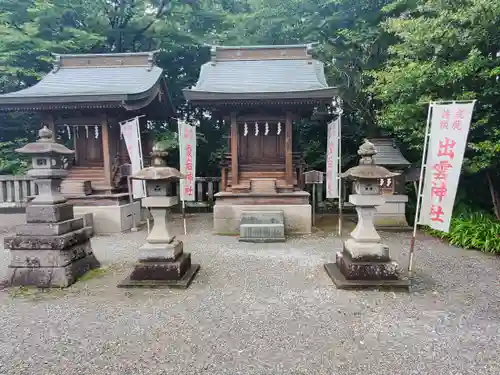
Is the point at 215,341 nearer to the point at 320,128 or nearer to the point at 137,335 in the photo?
the point at 137,335

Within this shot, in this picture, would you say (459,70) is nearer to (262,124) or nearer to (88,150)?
(262,124)

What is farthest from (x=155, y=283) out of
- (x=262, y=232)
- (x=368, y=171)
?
(x=368, y=171)

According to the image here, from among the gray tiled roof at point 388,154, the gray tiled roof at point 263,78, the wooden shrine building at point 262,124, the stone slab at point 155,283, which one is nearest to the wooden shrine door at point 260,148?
the wooden shrine building at point 262,124

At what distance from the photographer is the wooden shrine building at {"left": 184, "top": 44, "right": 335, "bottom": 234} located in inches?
334

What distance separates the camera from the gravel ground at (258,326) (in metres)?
2.91

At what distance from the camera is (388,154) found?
933cm

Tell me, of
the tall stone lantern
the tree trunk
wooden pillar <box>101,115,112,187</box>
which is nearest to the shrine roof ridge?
wooden pillar <box>101,115,112,187</box>

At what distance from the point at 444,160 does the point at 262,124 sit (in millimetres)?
5845

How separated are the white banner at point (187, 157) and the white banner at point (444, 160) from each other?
5780 millimetres

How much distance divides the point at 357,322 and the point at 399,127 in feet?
21.1

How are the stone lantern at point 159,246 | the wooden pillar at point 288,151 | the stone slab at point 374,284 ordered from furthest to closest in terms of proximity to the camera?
the wooden pillar at point 288,151
the stone lantern at point 159,246
the stone slab at point 374,284

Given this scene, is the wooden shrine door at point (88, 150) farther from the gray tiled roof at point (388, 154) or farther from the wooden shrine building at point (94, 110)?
the gray tiled roof at point (388, 154)

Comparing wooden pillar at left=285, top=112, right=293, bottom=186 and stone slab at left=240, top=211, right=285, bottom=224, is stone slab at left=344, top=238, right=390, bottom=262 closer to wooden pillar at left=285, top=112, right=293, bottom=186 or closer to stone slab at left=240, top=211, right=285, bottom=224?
stone slab at left=240, top=211, right=285, bottom=224

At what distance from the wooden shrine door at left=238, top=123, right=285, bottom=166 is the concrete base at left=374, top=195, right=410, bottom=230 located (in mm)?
3349
